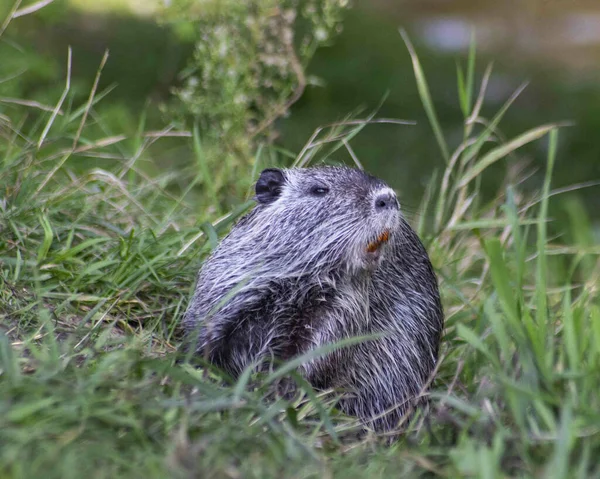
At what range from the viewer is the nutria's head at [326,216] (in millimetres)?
3145

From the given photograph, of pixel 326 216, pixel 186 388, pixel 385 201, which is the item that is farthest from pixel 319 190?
pixel 186 388

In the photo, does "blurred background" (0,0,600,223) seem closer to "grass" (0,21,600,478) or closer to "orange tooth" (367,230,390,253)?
"grass" (0,21,600,478)

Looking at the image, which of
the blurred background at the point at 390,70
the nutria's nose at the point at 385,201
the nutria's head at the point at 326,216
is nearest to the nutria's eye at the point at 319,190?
the nutria's head at the point at 326,216

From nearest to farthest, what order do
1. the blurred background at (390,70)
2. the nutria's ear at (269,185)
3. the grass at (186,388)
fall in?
the grass at (186,388), the nutria's ear at (269,185), the blurred background at (390,70)

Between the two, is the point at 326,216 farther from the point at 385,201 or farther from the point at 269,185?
the point at 269,185

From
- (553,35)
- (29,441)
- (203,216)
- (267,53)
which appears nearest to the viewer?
(29,441)

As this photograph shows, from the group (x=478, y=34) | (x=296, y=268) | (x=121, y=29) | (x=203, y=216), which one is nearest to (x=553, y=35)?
Answer: (x=478, y=34)

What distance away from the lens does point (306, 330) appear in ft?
10.7

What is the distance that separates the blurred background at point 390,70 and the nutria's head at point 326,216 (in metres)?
1.93

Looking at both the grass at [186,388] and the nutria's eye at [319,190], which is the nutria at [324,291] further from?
the grass at [186,388]

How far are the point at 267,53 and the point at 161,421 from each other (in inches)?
116

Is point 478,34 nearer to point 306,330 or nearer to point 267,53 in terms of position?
point 267,53

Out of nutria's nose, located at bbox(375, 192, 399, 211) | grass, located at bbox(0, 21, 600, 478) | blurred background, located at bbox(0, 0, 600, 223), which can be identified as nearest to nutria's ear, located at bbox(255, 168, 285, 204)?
grass, located at bbox(0, 21, 600, 478)

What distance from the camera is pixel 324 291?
10.7 feet
